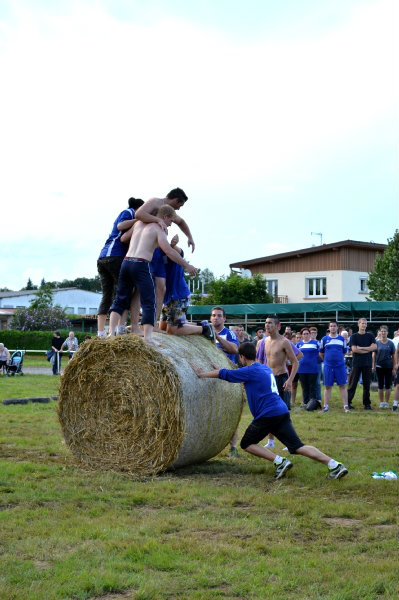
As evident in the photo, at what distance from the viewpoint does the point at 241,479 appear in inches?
361

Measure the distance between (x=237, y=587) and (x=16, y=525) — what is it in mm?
2345

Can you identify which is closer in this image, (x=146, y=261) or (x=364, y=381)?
(x=146, y=261)

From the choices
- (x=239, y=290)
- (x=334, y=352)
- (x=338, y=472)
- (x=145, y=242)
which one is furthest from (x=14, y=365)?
(x=239, y=290)

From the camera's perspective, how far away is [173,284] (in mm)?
10438

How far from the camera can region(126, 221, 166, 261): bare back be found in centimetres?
957

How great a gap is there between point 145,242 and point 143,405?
2.00m

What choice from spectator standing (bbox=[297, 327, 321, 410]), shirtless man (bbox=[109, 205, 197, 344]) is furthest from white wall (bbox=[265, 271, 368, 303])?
shirtless man (bbox=[109, 205, 197, 344])

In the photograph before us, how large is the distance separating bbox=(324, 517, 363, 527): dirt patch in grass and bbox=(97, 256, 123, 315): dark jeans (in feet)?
15.3

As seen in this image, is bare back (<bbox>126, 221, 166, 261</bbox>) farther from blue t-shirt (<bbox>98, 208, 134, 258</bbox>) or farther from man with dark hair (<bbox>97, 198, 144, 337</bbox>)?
blue t-shirt (<bbox>98, 208, 134, 258</bbox>)

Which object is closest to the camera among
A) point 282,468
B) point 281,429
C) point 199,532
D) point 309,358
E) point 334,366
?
point 199,532

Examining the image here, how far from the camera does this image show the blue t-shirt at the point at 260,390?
9258 mm

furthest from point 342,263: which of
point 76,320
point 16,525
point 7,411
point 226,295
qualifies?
point 16,525

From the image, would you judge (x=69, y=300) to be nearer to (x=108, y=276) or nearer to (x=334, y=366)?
(x=334, y=366)

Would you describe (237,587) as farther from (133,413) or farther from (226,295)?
(226,295)
